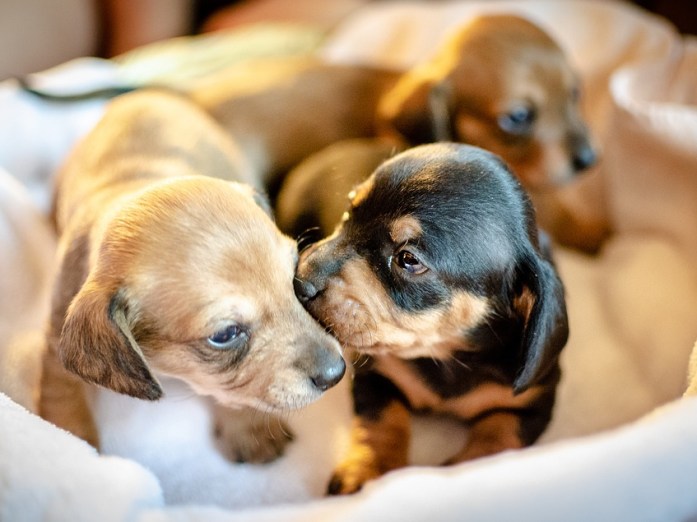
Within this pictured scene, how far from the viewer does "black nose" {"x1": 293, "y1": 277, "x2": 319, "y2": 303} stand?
5.18 ft

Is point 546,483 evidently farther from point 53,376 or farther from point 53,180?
point 53,180

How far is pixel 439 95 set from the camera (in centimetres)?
248

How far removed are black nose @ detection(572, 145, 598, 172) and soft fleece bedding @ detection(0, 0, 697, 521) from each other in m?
0.12

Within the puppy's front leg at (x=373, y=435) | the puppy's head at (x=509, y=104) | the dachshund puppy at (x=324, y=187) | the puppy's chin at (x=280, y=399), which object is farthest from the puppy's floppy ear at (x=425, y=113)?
the puppy's chin at (x=280, y=399)

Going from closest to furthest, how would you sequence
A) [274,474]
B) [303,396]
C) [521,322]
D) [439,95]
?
[303,396]
[521,322]
[274,474]
[439,95]

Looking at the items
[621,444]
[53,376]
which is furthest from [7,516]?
[621,444]

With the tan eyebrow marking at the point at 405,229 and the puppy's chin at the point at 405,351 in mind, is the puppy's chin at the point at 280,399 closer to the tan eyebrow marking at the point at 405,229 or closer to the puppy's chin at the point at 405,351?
the puppy's chin at the point at 405,351

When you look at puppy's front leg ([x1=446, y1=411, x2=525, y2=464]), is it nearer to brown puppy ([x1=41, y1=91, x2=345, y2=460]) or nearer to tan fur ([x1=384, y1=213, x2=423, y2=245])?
brown puppy ([x1=41, y1=91, x2=345, y2=460])

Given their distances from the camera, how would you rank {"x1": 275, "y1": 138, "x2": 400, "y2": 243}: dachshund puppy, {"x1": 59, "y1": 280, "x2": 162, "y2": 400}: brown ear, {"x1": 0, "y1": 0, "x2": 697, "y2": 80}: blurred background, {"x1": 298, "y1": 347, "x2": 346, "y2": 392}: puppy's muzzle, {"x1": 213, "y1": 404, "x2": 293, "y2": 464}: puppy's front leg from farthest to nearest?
Result: {"x1": 0, "y1": 0, "x2": 697, "y2": 80}: blurred background, {"x1": 275, "y1": 138, "x2": 400, "y2": 243}: dachshund puppy, {"x1": 213, "y1": 404, "x2": 293, "y2": 464}: puppy's front leg, {"x1": 298, "y1": 347, "x2": 346, "y2": 392}: puppy's muzzle, {"x1": 59, "y1": 280, "x2": 162, "y2": 400}: brown ear

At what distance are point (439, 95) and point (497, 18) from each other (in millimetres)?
399

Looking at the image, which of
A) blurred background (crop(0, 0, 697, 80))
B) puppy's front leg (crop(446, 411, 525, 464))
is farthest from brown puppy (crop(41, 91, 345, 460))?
blurred background (crop(0, 0, 697, 80))

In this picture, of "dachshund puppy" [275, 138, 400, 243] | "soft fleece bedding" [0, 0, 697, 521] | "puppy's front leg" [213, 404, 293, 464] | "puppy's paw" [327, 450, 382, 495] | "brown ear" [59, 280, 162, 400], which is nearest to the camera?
"soft fleece bedding" [0, 0, 697, 521]

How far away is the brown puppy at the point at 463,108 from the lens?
2.42 meters

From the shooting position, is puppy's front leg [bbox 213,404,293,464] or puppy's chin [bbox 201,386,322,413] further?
puppy's front leg [bbox 213,404,293,464]
